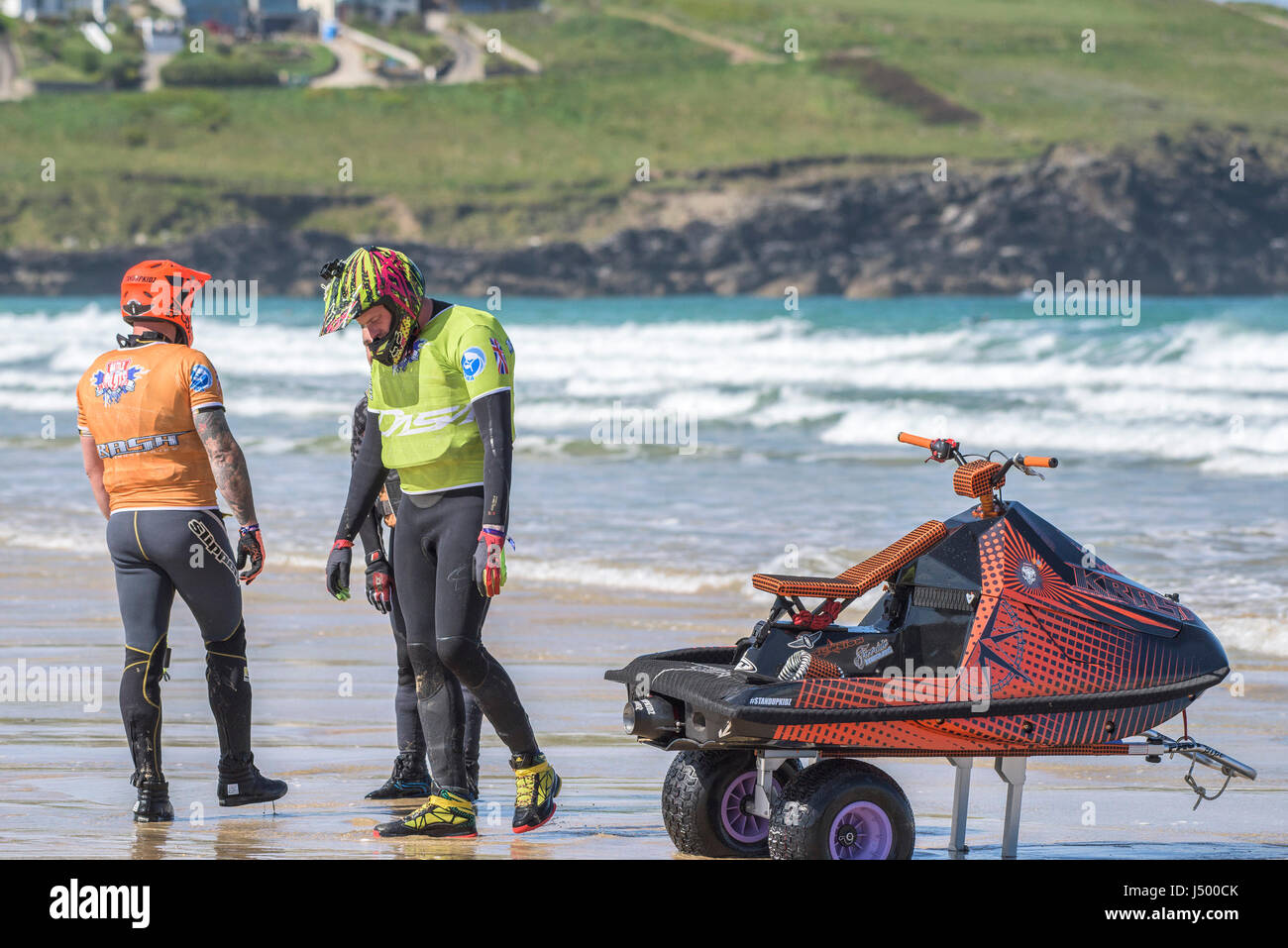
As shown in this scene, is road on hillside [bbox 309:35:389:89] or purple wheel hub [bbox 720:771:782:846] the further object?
road on hillside [bbox 309:35:389:89]

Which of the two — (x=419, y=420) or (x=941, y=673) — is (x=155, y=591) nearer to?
(x=419, y=420)

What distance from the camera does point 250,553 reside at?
18.7ft

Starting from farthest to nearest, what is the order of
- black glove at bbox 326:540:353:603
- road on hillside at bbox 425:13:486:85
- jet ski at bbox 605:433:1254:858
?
road on hillside at bbox 425:13:486:85 → black glove at bbox 326:540:353:603 → jet ski at bbox 605:433:1254:858

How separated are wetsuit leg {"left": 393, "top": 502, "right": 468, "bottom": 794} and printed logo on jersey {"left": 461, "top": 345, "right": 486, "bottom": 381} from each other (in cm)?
47

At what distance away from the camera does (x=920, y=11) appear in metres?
150

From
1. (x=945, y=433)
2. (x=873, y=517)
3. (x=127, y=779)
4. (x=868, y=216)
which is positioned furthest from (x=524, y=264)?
(x=127, y=779)

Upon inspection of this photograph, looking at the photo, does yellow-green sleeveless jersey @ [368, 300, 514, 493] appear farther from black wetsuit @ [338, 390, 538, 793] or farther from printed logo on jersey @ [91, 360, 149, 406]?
printed logo on jersey @ [91, 360, 149, 406]

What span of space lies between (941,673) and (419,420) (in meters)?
1.75

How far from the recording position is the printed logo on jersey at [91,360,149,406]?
572cm

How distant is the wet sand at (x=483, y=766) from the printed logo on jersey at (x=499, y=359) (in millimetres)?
1450

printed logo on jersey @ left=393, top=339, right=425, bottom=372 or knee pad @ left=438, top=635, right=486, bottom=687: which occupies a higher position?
printed logo on jersey @ left=393, top=339, right=425, bottom=372

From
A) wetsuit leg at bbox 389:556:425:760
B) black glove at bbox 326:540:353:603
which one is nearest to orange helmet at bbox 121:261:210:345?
black glove at bbox 326:540:353:603
